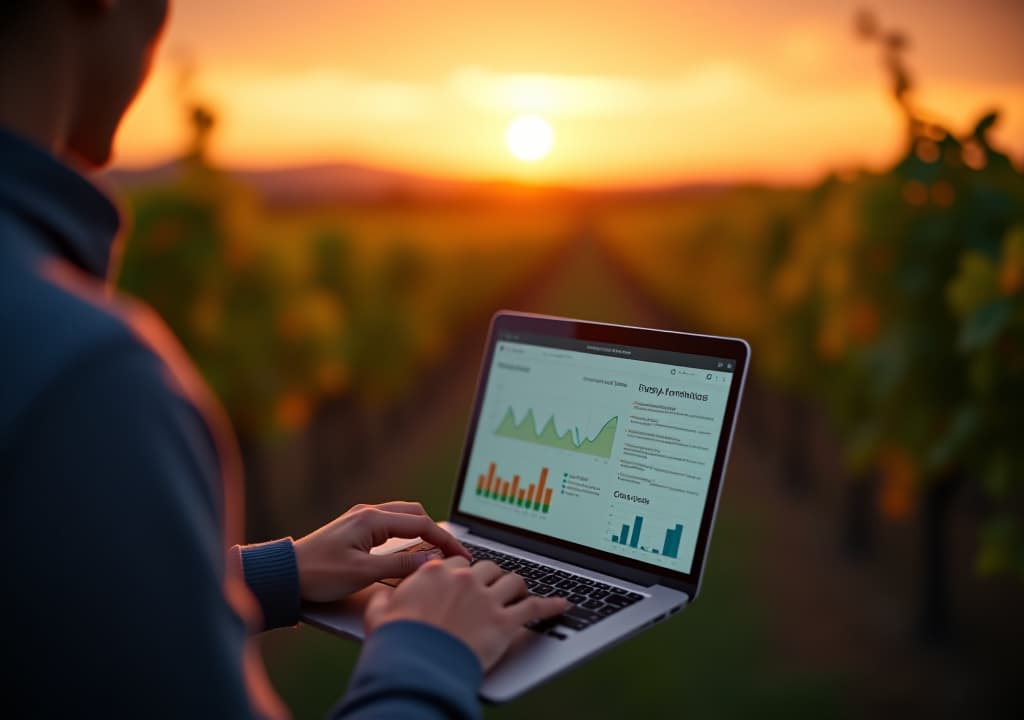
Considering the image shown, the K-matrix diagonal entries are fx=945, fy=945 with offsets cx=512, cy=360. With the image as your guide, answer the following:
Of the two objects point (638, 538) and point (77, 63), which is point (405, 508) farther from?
point (77, 63)

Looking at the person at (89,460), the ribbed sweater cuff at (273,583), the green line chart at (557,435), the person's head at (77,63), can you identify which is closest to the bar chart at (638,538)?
the green line chart at (557,435)

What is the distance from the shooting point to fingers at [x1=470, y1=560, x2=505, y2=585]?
1.33 meters

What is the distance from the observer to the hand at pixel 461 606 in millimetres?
1203

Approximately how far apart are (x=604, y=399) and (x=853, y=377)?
594 centimetres

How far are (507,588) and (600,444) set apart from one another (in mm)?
621

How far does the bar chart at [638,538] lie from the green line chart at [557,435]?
0.15 metres

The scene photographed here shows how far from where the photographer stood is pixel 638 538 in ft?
6.04

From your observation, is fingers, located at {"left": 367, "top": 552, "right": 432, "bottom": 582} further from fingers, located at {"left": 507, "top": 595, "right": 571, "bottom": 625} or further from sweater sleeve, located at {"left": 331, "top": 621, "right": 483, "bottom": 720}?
sweater sleeve, located at {"left": 331, "top": 621, "right": 483, "bottom": 720}

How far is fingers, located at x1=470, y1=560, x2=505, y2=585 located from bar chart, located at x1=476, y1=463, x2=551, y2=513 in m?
0.57

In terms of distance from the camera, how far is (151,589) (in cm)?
69

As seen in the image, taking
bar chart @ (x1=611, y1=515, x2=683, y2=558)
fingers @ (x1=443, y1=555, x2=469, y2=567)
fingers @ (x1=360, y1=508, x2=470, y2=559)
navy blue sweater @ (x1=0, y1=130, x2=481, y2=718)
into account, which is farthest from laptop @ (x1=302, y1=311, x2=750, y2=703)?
navy blue sweater @ (x1=0, y1=130, x2=481, y2=718)

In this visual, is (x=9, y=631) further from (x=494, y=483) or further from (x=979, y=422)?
(x=979, y=422)

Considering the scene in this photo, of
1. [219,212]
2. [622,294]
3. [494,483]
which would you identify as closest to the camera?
[494,483]

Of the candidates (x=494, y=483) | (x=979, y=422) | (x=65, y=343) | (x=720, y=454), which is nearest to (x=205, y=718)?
(x=65, y=343)
